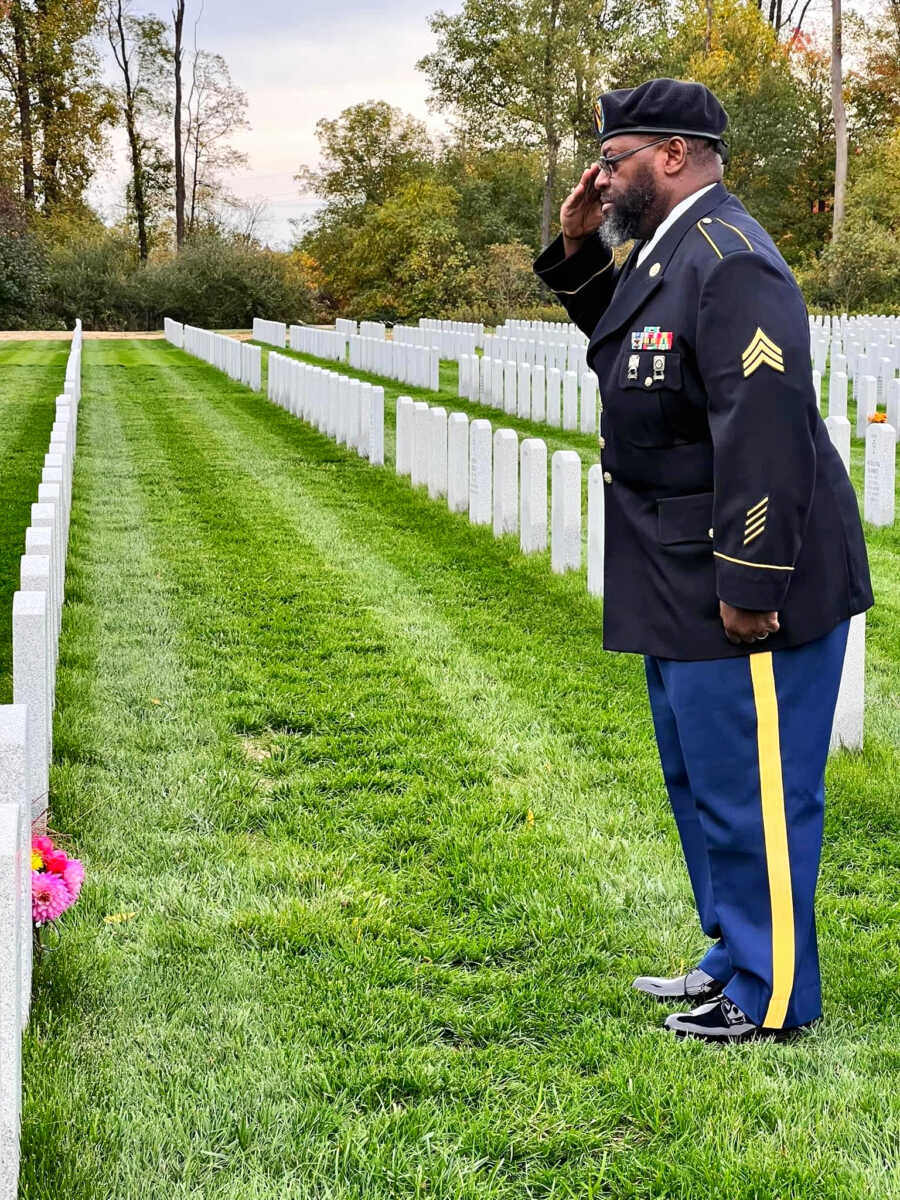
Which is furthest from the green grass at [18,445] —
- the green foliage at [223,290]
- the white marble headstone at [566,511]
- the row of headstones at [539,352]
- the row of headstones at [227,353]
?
the green foliage at [223,290]

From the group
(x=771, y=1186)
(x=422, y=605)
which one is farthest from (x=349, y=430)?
(x=771, y=1186)

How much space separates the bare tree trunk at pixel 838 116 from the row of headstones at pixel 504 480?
96.1ft

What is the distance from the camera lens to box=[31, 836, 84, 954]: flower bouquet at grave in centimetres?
327

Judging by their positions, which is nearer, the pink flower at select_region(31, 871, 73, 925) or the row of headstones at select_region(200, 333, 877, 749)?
the pink flower at select_region(31, 871, 73, 925)

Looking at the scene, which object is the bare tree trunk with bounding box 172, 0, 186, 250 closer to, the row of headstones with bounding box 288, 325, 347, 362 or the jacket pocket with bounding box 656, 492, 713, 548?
the row of headstones with bounding box 288, 325, 347, 362

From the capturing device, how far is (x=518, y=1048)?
305cm

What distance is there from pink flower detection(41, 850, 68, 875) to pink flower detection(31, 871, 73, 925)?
70 mm

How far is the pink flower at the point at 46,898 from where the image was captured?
3262mm

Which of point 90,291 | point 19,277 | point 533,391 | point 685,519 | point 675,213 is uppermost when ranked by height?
point 19,277

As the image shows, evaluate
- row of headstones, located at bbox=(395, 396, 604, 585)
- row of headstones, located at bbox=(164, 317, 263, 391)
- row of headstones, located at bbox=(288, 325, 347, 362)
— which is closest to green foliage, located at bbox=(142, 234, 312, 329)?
row of headstones, located at bbox=(164, 317, 263, 391)

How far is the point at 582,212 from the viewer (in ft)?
10.7

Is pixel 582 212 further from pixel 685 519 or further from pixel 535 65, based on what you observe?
pixel 535 65

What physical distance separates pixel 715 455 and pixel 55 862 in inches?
77.4

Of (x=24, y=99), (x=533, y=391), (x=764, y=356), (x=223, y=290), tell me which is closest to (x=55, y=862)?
(x=764, y=356)
